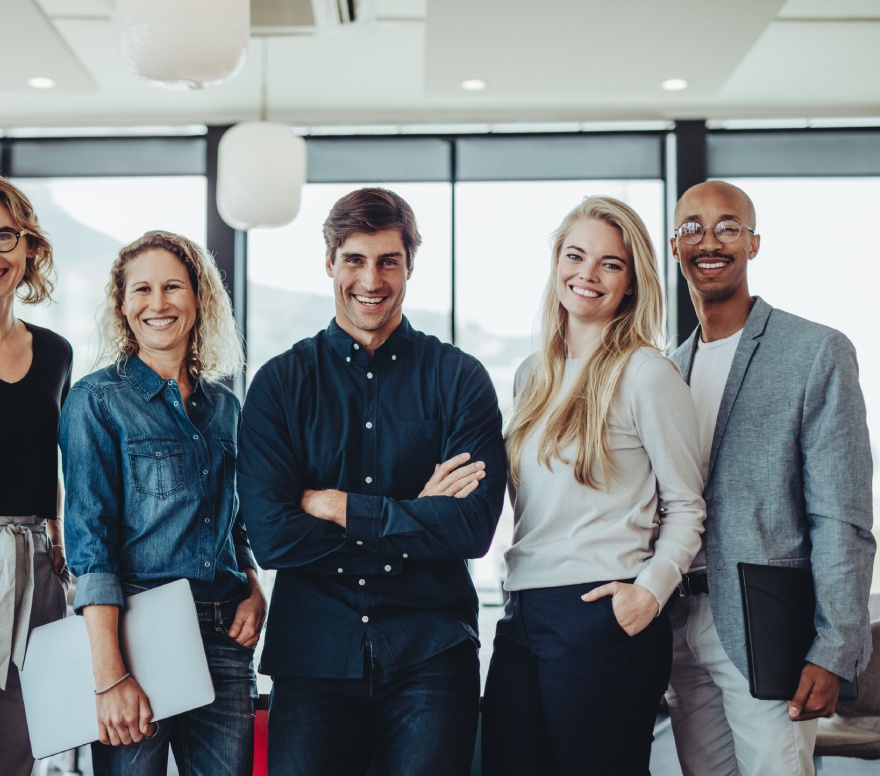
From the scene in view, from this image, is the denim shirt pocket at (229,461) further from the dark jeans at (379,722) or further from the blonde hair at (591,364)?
the blonde hair at (591,364)

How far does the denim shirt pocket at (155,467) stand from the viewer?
1599mm

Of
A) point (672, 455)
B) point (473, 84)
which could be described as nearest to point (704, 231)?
point (672, 455)

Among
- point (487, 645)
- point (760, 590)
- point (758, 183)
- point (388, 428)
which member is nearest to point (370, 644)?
point (388, 428)

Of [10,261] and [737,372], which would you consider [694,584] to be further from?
[10,261]

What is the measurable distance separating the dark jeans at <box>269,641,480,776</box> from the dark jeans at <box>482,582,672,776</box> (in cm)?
8

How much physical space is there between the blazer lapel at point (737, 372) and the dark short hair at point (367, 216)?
2.43ft

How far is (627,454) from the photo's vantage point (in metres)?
1.66

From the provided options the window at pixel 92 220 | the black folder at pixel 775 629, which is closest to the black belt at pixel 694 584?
the black folder at pixel 775 629

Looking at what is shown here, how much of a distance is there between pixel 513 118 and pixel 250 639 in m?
4.42

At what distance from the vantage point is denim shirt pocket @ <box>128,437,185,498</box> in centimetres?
160

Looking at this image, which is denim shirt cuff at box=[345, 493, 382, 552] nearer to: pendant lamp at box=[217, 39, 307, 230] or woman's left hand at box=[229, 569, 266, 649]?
woman's left hand at box=[229, 569, 266, 649]

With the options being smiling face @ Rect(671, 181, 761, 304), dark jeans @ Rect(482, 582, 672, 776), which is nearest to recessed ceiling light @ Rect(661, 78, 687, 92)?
smiling face @ Rect(671, 181, 761, 304)

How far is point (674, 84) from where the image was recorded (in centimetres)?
427

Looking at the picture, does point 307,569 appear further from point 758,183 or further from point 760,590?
point 758,183
